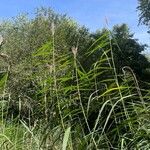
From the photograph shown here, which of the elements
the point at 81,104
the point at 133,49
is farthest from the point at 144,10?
the point at 81,104

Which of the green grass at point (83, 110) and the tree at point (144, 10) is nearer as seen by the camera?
the green grass at point (83, 110)

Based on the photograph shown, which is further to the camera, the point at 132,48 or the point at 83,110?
the point at 132,48

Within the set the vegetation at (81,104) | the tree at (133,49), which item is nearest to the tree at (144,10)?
the tree at (133,49)

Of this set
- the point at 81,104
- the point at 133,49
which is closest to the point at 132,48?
the point at 133,49

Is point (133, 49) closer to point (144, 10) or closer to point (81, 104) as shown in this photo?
point (144, 10)

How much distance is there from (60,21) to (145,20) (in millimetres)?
18748

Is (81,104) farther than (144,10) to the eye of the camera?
No

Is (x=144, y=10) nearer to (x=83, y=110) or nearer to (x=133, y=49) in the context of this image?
(x=133, y=49)

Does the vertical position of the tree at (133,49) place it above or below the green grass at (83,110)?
above

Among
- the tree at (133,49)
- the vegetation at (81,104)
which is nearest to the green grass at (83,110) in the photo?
the vegetation at (81,104)

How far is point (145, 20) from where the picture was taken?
185ft

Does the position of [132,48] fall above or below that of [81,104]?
above

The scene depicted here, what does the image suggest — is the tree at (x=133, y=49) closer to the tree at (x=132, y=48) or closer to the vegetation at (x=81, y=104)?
the tree at (x=132, y=48)

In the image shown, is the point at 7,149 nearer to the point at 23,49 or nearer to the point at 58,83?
the point at 58,83
